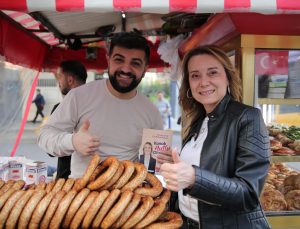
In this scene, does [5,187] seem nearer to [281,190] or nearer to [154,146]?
[154,146]

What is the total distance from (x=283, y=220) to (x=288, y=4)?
1.62 metres

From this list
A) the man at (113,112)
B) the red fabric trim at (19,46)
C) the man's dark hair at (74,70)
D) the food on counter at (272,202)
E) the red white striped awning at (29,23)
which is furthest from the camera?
the man's dark hair at (74,70)

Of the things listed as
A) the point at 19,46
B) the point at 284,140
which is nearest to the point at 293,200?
the point at 284,140

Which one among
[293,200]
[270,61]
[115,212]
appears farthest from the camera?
[293,200]

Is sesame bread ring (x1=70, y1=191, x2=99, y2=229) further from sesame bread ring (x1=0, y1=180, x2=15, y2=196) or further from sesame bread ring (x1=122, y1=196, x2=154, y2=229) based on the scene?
sesame bread ring (x1=0, y1=180, x2=15, y2=196)

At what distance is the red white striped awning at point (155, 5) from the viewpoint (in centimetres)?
138

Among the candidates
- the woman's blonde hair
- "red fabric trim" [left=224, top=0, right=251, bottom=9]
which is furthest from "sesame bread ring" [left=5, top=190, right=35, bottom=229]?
"red fabric trim" [left=224, top=0, right=251, bottom=9]

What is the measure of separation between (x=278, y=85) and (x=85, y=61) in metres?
3.71

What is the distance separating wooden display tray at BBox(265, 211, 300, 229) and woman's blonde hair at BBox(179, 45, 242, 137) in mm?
1026

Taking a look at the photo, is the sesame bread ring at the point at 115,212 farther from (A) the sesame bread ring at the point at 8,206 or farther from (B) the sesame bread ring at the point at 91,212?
(A) the sesame bread ring at the point at 8,206

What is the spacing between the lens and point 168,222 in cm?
134

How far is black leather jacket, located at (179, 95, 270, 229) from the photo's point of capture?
4.32ft

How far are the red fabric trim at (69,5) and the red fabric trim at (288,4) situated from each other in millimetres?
859

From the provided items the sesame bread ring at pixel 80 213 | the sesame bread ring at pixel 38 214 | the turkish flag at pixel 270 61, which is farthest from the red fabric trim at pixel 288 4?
the sesame bread ring at pixel 38 214
